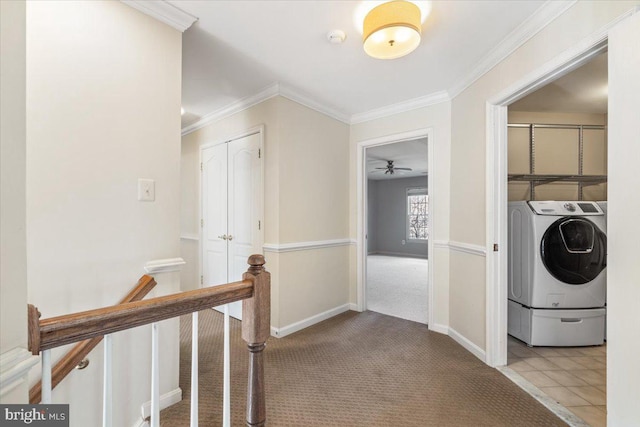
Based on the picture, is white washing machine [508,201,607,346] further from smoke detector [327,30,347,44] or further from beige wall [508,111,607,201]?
smoke detector [327,30,347,44]

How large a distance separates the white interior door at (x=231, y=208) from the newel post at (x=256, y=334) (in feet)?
6.11

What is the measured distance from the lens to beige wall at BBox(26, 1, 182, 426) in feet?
4.35

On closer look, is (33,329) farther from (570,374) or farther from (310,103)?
(570,374)

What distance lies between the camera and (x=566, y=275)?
2494 millimetres

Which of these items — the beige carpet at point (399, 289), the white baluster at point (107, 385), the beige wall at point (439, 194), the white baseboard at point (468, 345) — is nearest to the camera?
the white baluster at point (107, 385)

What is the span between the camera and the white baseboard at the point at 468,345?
232 centimetres

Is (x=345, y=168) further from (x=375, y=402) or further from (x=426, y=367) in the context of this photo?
(x=375, y=402)

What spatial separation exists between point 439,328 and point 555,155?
87.2 inches

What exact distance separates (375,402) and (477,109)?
2353 mm

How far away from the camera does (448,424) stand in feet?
5.33

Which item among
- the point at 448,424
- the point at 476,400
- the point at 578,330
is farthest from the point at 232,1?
the point at 578,330

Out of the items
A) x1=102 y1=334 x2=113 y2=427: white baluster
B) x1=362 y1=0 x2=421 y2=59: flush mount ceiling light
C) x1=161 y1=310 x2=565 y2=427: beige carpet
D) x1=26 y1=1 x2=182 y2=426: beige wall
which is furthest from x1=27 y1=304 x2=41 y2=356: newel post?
x1=362 y1=0 x2=421 y2=59: flush mount ceiling light

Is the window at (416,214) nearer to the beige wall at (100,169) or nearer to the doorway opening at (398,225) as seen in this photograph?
the doorway opening at (398,225)

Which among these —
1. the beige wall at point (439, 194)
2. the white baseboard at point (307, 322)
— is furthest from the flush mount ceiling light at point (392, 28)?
the white baseboard at point (307, 322)
